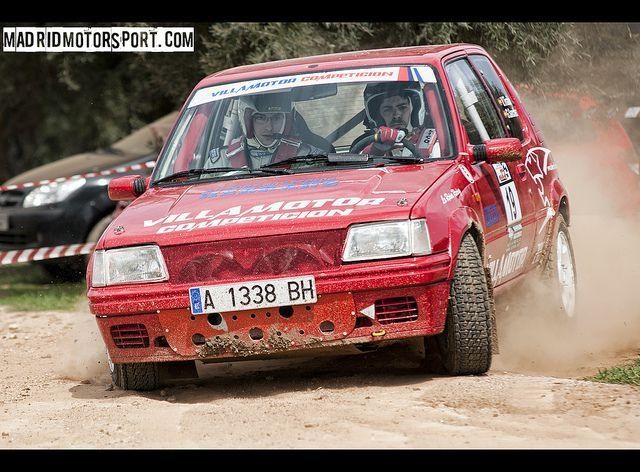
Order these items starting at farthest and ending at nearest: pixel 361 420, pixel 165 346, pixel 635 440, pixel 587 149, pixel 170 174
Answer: pixel 587 149, pixel 170 174, pixel 165 346, pixel 361 420, pixel 635 440

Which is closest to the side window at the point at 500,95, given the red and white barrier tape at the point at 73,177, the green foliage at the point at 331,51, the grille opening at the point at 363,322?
the grille opening at the point at 363,322

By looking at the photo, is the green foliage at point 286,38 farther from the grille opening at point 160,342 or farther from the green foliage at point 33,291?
the grille opening at point 160,342

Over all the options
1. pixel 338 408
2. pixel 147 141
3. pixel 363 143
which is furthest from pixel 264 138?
pixel 147 141

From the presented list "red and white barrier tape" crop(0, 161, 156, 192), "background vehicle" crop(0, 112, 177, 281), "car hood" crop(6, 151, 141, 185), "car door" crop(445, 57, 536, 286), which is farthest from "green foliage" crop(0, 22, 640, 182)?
"car door" crop(445, 57, 536, 286)

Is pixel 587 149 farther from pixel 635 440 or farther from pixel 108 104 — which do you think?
pixel 635 440

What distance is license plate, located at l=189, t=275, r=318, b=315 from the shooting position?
5820 millimetres

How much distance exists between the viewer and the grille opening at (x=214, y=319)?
595cm

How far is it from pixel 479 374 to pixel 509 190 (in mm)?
1450

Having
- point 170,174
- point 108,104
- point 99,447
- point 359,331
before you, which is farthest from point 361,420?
point 108,104

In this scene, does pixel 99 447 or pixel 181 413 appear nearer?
pixel 99 447

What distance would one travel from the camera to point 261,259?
5895 mm

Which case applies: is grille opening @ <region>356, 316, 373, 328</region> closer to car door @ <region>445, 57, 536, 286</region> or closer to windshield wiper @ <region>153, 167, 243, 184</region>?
car door @ <region>445, 57, 536, 286</region>

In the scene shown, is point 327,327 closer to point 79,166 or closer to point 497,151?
point 497,151

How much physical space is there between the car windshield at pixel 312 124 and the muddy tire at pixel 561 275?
1.73m
